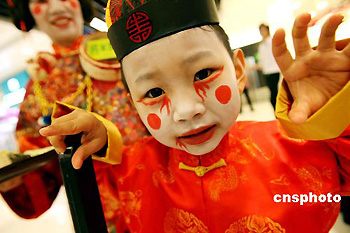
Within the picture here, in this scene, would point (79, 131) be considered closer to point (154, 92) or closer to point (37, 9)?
point (154, 92)

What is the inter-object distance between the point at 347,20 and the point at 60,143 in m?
0.50

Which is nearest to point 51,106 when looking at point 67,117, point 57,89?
point 57,89

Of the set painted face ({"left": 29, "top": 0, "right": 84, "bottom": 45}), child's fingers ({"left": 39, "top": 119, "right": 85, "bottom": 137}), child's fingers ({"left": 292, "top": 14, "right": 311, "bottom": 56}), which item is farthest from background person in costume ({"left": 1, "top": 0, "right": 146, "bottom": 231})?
child's fingers ({"left": 292, "top": 14, "right": 311, "bottom": 56})

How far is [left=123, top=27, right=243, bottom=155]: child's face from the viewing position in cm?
38

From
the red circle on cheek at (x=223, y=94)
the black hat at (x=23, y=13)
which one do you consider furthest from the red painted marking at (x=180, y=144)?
the black hat at (x=23, y=13)

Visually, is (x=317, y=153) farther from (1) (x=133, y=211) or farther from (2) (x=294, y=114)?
(1) (x=133, y=211)

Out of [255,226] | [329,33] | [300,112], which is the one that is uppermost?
[329,33]

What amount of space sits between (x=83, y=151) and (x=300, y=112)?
367 millimetres

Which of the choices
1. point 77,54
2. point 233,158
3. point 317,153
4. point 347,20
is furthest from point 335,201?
point 77,54

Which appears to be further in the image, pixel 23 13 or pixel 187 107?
pixel 23 13

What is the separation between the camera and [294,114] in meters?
0.36

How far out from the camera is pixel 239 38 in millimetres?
498

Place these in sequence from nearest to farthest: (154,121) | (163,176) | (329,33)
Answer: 1. (329,33)
2. (154,121)
3. (163,176)

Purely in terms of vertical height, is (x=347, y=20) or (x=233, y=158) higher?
(x=347, y=20)
